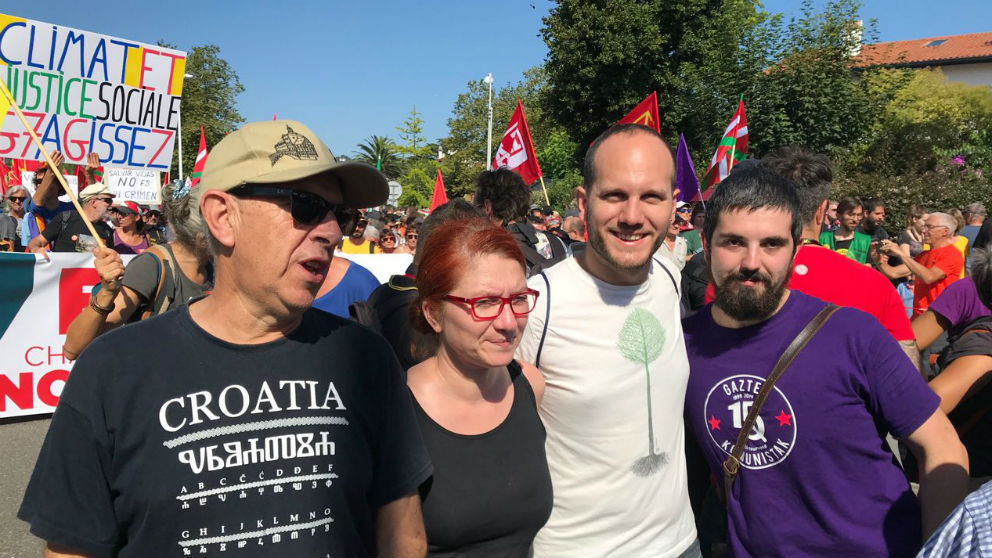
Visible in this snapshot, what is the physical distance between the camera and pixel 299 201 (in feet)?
5.28

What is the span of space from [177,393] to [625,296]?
1.44 meters

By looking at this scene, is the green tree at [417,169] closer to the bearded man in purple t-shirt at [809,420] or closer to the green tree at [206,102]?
the green tree at [206,102]

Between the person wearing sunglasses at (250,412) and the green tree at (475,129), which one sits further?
the green tree at (475,129)

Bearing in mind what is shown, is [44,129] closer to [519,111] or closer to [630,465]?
[630,465]

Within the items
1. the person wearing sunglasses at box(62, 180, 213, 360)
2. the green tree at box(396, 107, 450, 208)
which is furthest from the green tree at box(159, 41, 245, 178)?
the person wearing sunglasses at box(62, 180, 213, 360)

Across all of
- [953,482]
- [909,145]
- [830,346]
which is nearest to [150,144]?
[830,346]

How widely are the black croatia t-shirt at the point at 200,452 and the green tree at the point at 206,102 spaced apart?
4480 cm

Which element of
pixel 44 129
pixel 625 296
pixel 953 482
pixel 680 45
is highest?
pixel 680 45

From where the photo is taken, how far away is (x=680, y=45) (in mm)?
32469

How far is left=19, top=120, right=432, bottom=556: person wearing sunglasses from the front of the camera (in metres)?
1.46

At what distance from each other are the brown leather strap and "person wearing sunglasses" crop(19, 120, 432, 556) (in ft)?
3.47

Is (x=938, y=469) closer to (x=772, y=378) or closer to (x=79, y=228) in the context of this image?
(x=772, y=378)

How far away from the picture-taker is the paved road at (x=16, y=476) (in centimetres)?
421

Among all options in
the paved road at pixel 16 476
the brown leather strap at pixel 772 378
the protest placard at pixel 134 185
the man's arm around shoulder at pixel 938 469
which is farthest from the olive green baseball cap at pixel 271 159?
the protest placard at pixel 134 185
